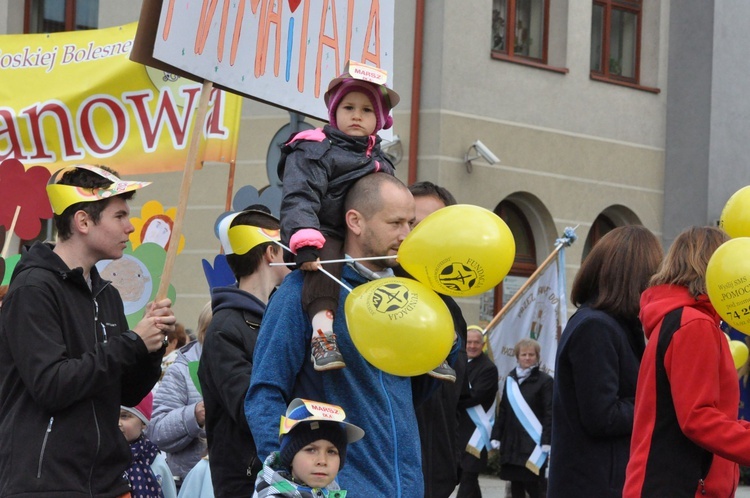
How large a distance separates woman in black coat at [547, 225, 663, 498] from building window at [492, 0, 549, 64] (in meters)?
14.3

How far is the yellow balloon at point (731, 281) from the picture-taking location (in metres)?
4.58

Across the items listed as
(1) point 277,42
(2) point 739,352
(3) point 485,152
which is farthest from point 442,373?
(3) point 485,152

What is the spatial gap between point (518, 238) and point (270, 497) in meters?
16.2

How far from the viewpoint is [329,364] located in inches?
158

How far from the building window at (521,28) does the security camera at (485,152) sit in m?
1.62

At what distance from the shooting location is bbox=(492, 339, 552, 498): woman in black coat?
1273cm

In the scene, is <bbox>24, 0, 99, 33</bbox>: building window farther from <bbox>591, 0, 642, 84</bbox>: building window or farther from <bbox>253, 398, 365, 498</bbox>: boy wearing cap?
<bbox>253, 398, 365, 498</bbox>: boy wearing cap

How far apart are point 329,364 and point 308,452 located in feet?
0.89

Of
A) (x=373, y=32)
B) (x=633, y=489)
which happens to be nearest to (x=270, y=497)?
(x=633, y=489)

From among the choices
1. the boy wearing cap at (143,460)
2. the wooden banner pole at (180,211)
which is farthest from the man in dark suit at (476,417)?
the wooden banner pole at (180,211)

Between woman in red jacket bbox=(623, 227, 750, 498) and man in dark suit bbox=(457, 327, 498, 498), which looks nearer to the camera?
woman in red jacket bbox=(623, 227, 750, 498)

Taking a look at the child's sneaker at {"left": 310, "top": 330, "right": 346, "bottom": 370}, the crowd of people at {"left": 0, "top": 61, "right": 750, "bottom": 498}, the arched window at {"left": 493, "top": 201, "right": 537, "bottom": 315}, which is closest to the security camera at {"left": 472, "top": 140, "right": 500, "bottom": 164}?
the arched window at {"left": 493, "top": 201, "right": 537, "bottom": 315}

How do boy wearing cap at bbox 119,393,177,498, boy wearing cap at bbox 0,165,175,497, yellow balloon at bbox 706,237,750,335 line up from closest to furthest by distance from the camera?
yellow balloon at bbox 706,237,750,335 < boy wearing cap at bbox 0,165,175,497 < boy wearing cap at bbox 119,393,177,498

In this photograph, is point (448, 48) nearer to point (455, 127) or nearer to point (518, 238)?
point (455, 127)
